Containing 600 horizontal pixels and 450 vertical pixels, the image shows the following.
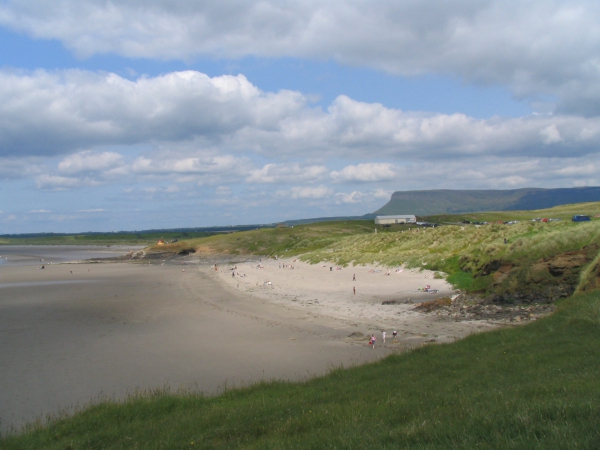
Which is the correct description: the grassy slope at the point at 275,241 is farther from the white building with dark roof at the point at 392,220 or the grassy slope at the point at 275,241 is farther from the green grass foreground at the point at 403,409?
the green grass foreground at the point at 403,409

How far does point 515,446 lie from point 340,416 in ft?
10.7

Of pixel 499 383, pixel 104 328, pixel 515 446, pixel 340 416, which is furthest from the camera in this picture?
pixel 104 328

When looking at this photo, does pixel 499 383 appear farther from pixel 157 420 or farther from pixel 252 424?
pixel 157 420

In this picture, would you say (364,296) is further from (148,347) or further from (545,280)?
(148,347)

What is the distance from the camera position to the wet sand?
13672 millimetres

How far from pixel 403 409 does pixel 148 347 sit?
14.1 metres

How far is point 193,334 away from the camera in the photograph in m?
21.0

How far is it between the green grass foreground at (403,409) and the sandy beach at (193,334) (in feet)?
10.5

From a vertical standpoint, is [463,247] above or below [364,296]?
above

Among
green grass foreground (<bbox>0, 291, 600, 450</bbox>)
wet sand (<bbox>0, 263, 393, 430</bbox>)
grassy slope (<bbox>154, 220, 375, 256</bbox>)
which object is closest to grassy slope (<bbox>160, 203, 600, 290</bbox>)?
grassy slope (<bbox>154, 220, 375, 256</bbox>)

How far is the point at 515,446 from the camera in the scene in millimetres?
4895

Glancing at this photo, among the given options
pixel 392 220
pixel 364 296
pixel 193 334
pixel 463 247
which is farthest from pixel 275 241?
pixel 193 334

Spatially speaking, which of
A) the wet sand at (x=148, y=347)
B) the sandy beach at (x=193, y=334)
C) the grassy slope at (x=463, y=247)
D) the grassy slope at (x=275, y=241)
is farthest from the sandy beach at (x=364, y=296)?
the grassy slope at (x=275, y=241)

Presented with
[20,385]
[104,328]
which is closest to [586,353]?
[20,385]
